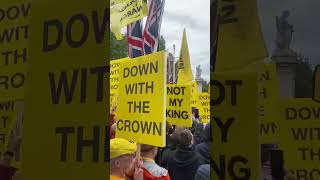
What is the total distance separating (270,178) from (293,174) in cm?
19

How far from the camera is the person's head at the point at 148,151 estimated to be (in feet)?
15.0

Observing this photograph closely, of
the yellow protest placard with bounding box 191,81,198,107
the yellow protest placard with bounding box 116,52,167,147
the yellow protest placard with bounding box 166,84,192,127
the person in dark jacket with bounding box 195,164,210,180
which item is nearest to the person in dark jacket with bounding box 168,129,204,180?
the yellow protest placard with bounding box 116,52,167,147

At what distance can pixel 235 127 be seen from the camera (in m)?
2.38

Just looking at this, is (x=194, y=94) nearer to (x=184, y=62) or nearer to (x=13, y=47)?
(x=184, y=62)

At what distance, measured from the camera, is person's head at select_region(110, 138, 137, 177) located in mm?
3949

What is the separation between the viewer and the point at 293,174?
379cm

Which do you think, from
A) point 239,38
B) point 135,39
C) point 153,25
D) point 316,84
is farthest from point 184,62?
point 239,38

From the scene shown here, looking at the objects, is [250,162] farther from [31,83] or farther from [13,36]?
[13,36]

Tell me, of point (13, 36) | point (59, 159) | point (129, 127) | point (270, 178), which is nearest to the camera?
point (59, 159)

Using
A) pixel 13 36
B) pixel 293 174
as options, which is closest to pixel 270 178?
pixel 293 174

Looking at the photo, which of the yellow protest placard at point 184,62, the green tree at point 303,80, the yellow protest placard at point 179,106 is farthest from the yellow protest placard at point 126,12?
the green tree at point 303,80

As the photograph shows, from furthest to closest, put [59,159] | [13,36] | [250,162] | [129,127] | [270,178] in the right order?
[129,127], [270,178], [13,36], [250,162], [59,159]

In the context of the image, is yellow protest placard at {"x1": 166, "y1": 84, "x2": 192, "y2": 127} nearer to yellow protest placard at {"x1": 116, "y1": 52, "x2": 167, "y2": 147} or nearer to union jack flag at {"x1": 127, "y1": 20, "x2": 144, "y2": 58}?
union jack flag at {"x1": 127, "y1": 20, "x2": 144, "y2": 58}

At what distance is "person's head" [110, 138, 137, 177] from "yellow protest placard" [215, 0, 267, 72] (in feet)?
5.57
